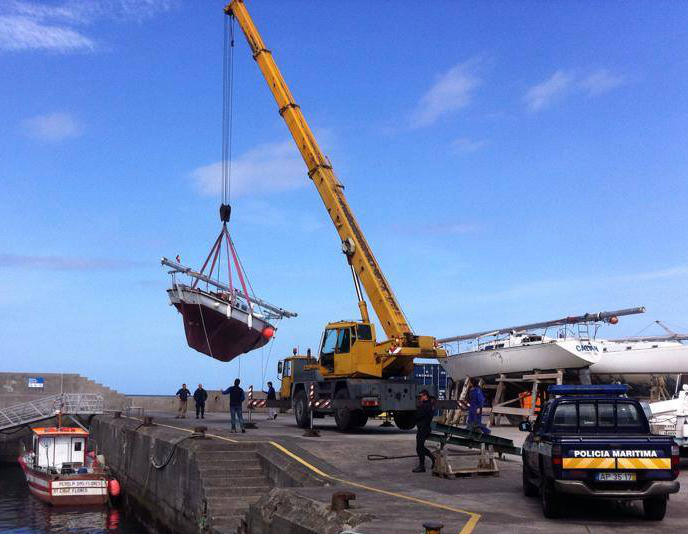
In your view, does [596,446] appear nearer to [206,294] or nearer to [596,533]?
[596,533]

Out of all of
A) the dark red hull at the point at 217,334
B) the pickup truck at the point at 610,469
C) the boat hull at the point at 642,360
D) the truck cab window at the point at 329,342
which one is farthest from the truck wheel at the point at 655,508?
the dark red hull at the point at 217,334

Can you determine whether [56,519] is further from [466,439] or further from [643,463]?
[643,463]

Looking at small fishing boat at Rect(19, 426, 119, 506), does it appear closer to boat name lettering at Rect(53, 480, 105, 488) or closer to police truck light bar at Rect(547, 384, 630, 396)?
boat name lettering at Rect(53, 480, 105, 488)

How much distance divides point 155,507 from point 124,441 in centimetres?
693

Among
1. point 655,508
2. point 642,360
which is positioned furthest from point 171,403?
point 655,508

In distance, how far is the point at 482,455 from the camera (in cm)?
1563

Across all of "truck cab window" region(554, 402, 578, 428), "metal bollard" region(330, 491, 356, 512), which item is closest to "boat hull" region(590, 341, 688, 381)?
"truck cab window" region(554, 402, 578, 428)

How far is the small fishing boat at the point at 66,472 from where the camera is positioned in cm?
2592

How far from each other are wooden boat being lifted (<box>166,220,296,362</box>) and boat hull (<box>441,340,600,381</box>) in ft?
37.0

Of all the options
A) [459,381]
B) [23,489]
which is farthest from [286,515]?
[459,381]

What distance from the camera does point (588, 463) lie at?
9828 mm

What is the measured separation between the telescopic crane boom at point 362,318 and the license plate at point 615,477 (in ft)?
41.6

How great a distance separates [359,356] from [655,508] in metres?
13.5

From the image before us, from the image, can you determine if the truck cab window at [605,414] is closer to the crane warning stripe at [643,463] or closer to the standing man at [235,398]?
the crane warning stripe at [643,463]
